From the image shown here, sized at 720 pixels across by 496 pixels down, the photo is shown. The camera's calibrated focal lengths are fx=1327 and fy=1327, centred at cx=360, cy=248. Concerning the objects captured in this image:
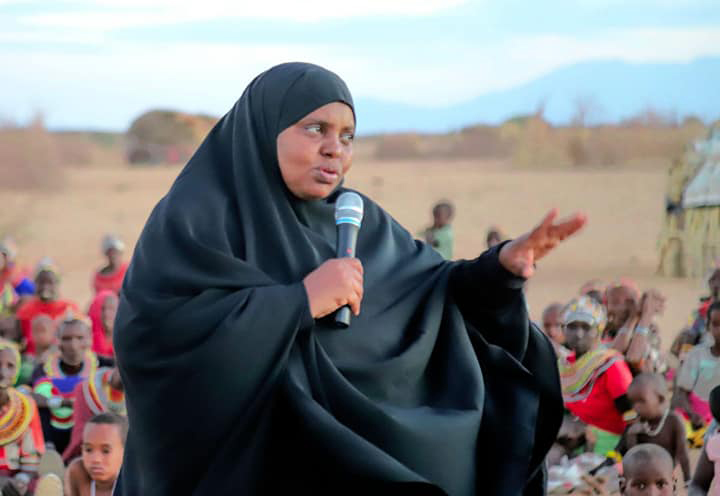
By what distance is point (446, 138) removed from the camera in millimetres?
53281

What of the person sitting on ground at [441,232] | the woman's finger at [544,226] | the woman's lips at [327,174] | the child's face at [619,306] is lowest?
the child's face at [619,306]

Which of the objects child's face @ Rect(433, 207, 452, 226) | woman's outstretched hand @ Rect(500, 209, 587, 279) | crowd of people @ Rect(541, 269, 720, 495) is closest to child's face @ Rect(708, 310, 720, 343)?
crowd of people @ Rect(541, 269, 720, 495)

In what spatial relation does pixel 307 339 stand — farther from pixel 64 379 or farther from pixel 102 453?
pixel 64 379

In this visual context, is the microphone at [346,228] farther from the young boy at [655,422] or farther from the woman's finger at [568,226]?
the young boy at [655,422]

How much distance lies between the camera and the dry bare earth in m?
23.0

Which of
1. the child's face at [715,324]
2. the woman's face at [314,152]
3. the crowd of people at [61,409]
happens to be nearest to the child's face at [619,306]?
the child's face at [715,324]

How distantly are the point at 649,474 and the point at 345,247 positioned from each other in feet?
8.41

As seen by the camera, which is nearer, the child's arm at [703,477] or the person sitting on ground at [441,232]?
the child's arm at [703,477]

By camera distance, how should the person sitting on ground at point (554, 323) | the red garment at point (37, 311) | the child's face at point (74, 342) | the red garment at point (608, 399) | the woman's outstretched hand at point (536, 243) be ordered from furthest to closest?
1. the red garment at point (37, 311)
2. the person sitting on ground at point (554, 323)
3. the child's face at point (74, 342)
4. the red garment at point (608, 399)
5. the woman's outstretched hand at point (536, 243)

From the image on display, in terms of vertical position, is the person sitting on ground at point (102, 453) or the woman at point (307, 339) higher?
the woman at point (307, 339)

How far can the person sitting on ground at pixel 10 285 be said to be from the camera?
12023mm

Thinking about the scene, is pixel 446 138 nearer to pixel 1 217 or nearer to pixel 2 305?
pixel 1 217

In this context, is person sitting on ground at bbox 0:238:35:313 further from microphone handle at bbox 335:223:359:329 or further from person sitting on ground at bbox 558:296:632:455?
microphone handle at bbox 335:223:359:329

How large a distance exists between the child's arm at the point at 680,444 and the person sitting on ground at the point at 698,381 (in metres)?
0.92
